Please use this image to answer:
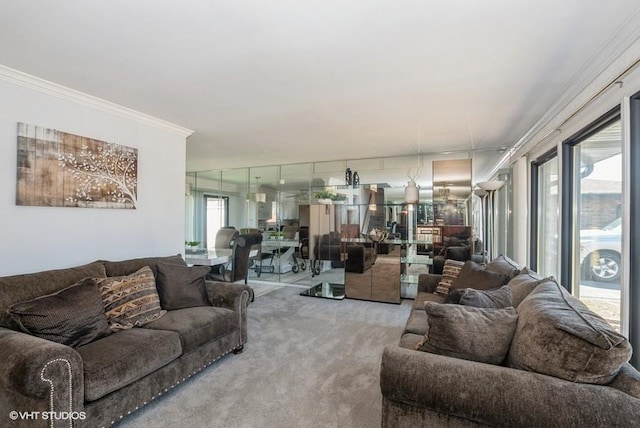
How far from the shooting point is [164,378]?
210 cm

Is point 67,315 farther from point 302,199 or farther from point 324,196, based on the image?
point 302,199

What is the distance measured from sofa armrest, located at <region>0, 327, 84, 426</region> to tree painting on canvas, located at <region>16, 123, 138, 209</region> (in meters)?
1.42

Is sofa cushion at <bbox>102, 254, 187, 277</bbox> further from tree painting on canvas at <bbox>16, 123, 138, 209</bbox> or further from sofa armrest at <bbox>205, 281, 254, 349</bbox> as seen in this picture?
tree painting on canvas at <bbox>16, 123, 138, 209</bbox>

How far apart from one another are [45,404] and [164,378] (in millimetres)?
663

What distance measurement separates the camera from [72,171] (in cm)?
282

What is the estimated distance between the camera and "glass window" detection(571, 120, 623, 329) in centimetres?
231

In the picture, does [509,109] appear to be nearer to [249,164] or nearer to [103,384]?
[103,384]

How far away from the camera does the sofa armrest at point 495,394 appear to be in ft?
3.70

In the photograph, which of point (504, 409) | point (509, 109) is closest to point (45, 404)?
point (504, 409)

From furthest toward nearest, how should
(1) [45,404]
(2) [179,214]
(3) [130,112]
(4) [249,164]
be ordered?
(4) [249,164], (2) [179,214], (3) [130,112], (1) [45,404]

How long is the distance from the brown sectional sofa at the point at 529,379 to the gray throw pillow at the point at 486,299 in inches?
9.9

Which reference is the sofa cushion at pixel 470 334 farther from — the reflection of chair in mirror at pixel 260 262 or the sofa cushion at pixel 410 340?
the reflection of chair in mirror at pixel 260 262

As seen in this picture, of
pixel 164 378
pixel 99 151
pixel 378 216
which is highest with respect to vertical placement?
pixel 99 151

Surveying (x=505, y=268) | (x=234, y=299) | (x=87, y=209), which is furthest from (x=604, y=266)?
(x=87, y=209)
